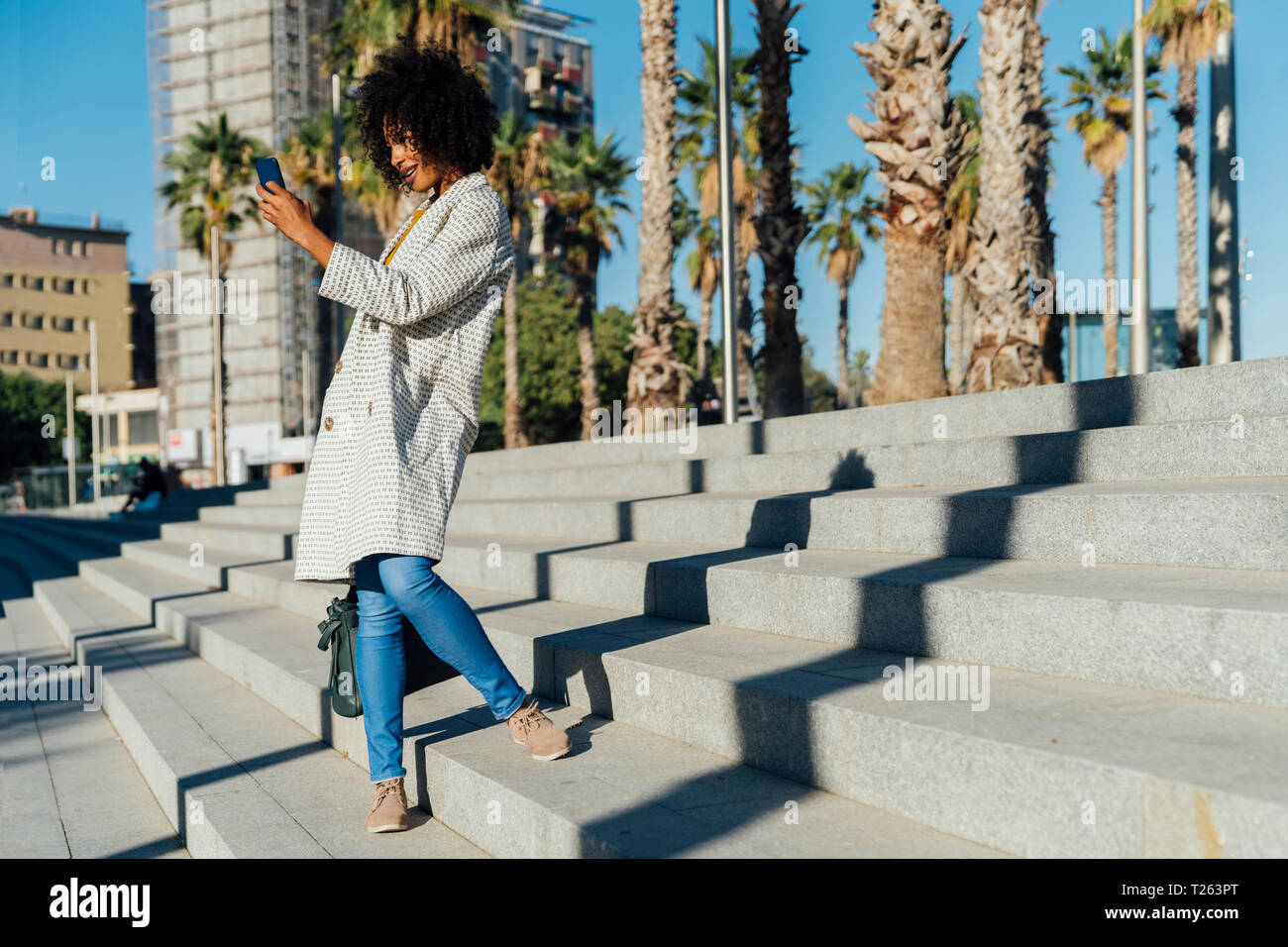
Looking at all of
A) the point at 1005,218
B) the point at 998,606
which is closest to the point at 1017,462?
the point at 998,606

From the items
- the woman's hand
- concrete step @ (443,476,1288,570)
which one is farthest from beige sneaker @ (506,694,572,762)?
concrete step @ (443,476,1288,570)

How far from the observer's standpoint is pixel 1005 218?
35.7ft

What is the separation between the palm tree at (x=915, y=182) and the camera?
10.4m

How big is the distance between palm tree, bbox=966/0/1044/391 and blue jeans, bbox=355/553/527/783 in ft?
27.3

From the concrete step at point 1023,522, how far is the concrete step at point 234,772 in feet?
7.68

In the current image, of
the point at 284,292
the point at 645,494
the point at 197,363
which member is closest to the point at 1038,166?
the point at 645,494

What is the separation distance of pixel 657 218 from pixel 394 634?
1321 centimetres

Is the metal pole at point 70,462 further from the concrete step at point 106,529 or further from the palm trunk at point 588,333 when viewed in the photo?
the palm trunk at point 588,333

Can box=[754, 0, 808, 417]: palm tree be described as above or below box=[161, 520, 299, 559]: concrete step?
above

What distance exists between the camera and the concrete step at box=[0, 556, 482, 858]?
3.40 metres

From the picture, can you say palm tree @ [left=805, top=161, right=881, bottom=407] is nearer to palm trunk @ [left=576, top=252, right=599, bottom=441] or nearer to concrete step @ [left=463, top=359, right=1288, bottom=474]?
palm trunk @ [left=576, top=252, right=599, bottom=441]

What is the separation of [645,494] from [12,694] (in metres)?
4.68

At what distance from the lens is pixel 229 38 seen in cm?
8394

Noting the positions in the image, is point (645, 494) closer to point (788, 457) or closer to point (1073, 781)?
point (788, 457)
